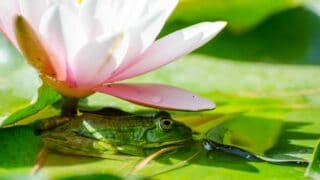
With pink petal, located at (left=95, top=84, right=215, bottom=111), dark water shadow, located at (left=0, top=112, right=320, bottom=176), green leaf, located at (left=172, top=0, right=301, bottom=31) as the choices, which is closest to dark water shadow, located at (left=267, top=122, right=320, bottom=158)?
dark water shadow, located at (left=0, top=112, right=320, bottom=176)

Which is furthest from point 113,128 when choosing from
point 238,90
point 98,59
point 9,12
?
point 238,90

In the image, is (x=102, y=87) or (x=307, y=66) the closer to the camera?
(x=102, y=87)

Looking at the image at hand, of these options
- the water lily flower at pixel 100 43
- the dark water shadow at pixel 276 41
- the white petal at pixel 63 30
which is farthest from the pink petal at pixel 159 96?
the dark water shadow at pixel 276 41

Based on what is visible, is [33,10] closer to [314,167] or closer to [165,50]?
[165,50]

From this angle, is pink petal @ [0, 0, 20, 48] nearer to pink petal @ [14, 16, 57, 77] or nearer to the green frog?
pink petal @ [14, 16, 57, 77]

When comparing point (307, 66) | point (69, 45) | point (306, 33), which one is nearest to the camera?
point (69, 45)

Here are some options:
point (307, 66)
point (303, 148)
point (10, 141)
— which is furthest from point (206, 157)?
point (307, 66)

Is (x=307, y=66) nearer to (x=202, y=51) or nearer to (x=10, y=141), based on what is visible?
(x=202, y=51)

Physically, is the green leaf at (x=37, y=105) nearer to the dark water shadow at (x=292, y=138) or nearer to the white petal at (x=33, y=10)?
the white petal at (x=33, y=10)
